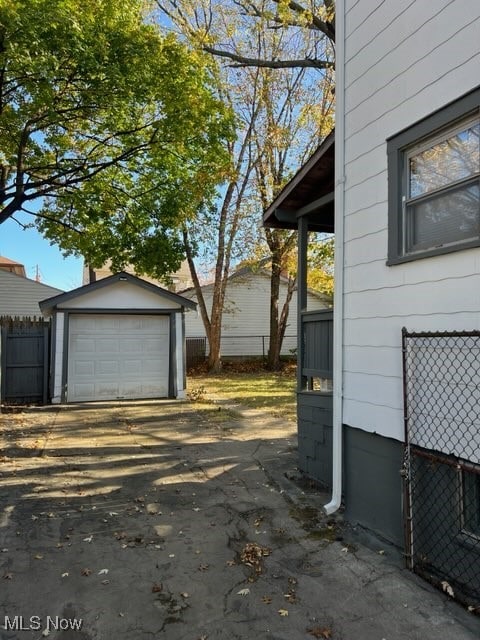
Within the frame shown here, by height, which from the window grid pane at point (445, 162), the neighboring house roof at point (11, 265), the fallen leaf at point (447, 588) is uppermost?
the neighboring house roof at point (11, 265)

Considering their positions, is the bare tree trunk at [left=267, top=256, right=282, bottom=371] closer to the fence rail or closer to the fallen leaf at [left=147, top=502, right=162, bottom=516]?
the fence rail

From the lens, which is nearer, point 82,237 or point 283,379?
point 82,237

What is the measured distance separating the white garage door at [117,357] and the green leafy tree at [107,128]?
6.56 feet

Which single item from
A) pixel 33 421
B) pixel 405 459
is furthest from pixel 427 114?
pixel 33 421

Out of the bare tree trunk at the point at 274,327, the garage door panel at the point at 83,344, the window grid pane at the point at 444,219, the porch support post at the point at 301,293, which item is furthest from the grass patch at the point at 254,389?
the window grid pane at the point at 444,219

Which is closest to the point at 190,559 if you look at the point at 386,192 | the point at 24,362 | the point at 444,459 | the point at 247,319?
the point at 444,459

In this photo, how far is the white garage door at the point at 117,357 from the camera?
11.8 m

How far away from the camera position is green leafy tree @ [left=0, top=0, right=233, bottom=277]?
29.2 ft

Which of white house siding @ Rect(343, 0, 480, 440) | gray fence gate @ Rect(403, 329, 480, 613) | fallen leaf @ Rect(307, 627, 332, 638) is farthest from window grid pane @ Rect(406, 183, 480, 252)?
fallen leaf @ Rect(307, 627, 332, 638)

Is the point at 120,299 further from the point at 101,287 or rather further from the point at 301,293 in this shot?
the point at 301,293

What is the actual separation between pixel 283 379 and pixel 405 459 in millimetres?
13532

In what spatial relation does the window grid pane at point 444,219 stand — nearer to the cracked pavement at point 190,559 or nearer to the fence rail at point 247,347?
the cracked pavement at point 190,559

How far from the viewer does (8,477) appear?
5.67 m

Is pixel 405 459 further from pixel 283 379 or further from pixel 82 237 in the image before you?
pixel 283 379
